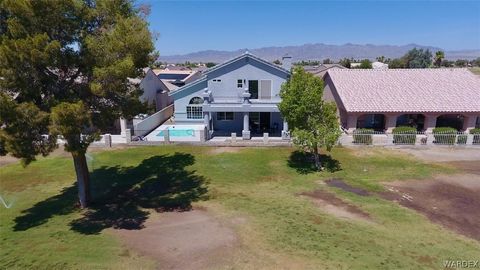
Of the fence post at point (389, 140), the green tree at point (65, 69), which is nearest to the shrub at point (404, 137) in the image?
the fence post at point (389, 140)

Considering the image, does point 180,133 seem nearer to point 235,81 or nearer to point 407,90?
point 235,81

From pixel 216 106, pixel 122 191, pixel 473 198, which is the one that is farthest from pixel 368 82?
pixel 122 191

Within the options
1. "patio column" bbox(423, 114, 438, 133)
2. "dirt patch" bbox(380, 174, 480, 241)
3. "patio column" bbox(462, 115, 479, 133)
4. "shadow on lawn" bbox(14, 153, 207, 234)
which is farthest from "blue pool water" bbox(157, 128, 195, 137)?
"patio column" bbox(462, 115, 479, 133)

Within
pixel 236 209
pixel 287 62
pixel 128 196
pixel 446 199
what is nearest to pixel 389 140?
pixel 446 199

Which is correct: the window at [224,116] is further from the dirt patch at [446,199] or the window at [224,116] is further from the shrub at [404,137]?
the dirt patch at [446,199]

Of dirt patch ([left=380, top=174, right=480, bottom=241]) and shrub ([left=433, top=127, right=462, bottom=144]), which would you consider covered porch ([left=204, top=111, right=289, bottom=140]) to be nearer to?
shrub ([left=433, top=127, right=462, bottom=144])

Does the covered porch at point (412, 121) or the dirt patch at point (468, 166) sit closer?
the dirt patch at point (468, 166)
